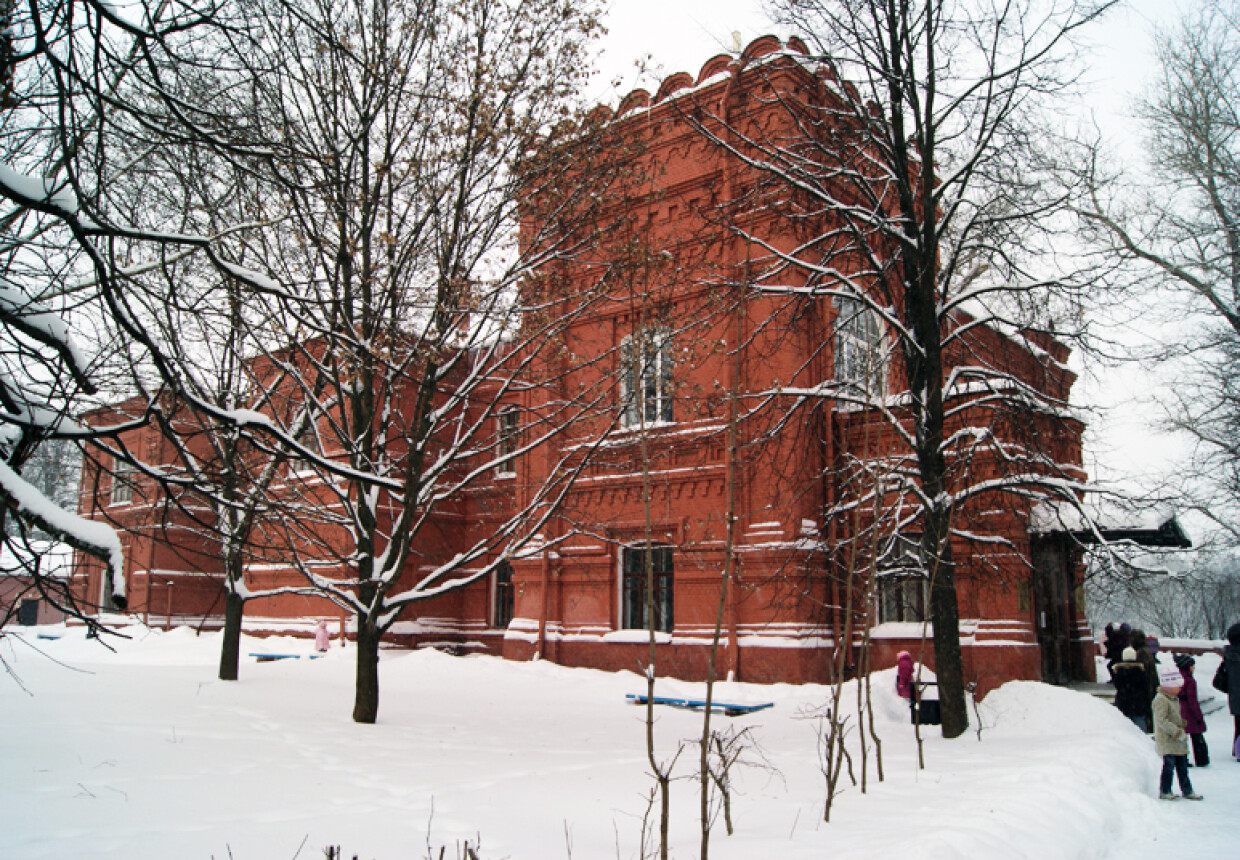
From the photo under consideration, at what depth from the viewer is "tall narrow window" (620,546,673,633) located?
58.5ft

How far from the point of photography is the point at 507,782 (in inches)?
284

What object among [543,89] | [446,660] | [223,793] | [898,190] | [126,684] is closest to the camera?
[223,793]

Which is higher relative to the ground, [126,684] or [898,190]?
[898,190]

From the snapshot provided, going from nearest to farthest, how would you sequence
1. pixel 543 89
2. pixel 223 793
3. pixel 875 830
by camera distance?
pixel 875 830, pixel 223 793, pixel 543 89

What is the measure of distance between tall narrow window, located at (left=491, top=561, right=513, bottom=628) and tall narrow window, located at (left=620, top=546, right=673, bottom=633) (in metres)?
5.49

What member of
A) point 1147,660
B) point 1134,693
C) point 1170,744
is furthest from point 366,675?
point 1147,660

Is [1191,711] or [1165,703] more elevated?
[1165,703]

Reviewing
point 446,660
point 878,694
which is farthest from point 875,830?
point 446,660

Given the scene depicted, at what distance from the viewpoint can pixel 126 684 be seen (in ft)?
42.2

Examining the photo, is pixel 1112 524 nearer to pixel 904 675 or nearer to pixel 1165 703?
pixel 904 675

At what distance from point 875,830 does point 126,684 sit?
37.5ft

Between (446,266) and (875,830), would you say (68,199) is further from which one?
(875,830)

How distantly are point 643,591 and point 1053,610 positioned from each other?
8270mm

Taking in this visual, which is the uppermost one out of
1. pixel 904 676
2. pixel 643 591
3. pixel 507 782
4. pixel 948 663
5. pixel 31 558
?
pixel 31 558
